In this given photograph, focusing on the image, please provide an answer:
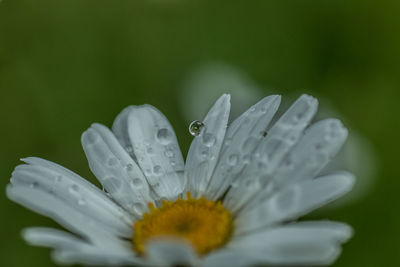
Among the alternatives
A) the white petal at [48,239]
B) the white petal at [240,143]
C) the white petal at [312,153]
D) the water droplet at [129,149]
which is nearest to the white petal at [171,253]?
the white petal at [48,239]

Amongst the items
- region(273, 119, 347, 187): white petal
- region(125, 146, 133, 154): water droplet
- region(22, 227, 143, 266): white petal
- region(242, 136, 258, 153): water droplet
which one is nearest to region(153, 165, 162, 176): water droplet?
region(125, 146, 133, 154): water droplet

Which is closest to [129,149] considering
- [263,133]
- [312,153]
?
[263,133]

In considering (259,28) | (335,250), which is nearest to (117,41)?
(259,28)

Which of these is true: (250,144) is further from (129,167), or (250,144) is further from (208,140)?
(129,167)

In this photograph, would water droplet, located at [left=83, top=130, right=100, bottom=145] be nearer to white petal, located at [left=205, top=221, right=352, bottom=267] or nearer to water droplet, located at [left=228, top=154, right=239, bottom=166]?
water droplet, located at [left=228, top=154, right=239, bottom=166]

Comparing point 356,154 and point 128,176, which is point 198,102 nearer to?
point 356,154

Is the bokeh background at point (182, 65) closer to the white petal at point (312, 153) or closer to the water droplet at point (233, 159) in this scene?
the water droplet at point (233, 159)
